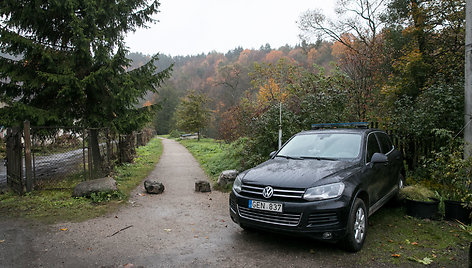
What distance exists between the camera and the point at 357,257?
4.02 meters

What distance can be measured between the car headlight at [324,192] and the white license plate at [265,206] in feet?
1.26

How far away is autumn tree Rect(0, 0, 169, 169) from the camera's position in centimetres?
830

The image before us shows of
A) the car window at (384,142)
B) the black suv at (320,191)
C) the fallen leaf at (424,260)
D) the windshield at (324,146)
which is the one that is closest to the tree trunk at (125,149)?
the windshield at (324,146)

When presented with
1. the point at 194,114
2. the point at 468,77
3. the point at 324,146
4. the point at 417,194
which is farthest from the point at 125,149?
the point at 194,114

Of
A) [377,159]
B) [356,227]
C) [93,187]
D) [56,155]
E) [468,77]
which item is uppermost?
[468,77]

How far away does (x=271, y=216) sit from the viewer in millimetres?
4113

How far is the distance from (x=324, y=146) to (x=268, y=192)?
1.79 metres

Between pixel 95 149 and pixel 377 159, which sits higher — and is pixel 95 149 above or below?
above

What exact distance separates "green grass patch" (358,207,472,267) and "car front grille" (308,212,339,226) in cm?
66

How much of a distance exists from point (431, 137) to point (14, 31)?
1165cm

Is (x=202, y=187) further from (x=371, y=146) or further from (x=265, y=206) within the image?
(x=371, y=146)

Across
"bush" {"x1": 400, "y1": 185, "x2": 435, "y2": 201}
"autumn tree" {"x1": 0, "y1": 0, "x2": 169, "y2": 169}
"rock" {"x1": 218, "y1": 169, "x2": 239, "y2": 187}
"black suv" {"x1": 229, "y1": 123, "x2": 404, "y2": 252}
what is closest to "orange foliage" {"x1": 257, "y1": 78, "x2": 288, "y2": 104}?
"rock" {"x1": 218, "y1": 169, "x2": 239, "y2": 187}

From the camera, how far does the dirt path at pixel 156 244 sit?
3943mm

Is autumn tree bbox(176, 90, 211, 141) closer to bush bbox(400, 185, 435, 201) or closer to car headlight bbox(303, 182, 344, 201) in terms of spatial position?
bush bbox(400, 185, 435, 201)
